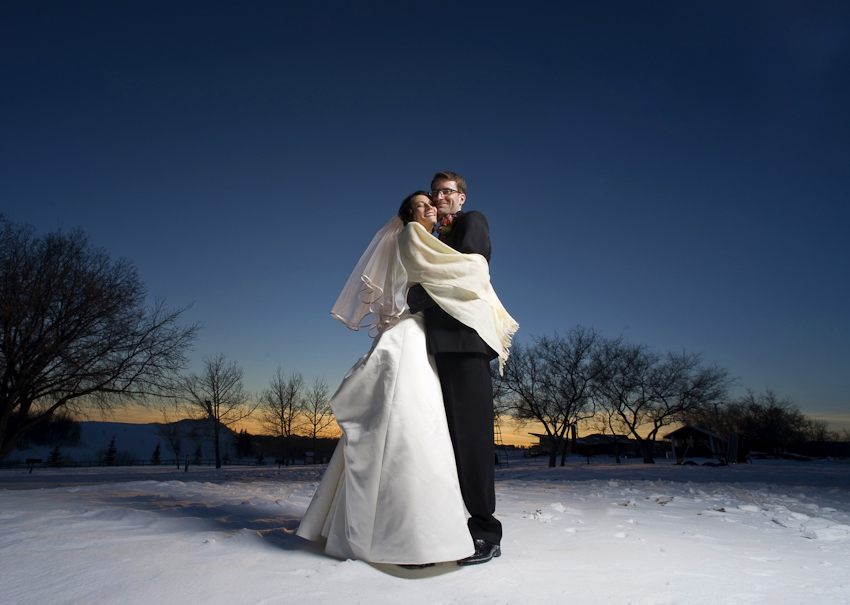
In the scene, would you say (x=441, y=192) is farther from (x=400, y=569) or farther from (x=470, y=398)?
(x=400, y=569)

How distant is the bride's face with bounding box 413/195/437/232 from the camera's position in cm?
269

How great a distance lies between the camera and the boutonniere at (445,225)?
9.24 feet

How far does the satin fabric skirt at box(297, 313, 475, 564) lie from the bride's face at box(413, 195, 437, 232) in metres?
0.70

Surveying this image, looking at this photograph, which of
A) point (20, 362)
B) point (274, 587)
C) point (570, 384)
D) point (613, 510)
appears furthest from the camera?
point (570, 384)

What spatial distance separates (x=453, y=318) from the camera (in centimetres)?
240

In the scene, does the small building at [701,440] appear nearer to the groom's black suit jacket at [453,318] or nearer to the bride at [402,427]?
the groom's black suit jacket at [453,318]

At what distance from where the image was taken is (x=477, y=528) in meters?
2.20

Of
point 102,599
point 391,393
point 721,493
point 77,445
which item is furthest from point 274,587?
point 77,445

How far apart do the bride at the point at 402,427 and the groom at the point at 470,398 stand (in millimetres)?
65

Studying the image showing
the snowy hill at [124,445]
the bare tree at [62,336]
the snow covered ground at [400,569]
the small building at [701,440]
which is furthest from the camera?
the snowy hill at [124,445]

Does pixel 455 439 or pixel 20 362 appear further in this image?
pixel 20 362

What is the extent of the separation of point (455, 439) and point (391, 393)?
0.42 metres

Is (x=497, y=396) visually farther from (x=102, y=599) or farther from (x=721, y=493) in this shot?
(x=102, y=599)

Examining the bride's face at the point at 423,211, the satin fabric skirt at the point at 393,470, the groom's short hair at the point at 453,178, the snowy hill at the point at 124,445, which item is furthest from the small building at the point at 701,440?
the snowy hill at the point at 124,445
